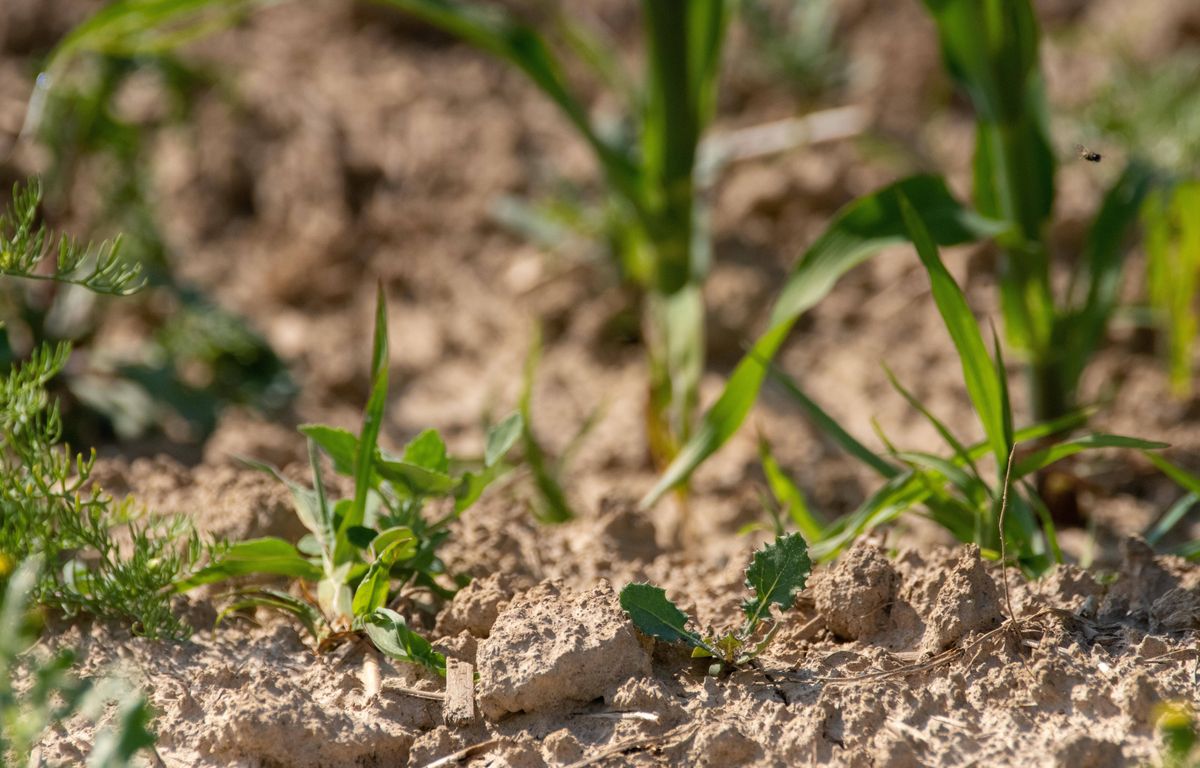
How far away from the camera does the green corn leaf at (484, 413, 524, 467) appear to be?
1474 millimetres

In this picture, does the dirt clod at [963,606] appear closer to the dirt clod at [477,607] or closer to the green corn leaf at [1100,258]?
the dirt clod at [477,607]

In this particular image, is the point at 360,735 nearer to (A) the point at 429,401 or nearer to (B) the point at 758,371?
(B) the point at 758,371

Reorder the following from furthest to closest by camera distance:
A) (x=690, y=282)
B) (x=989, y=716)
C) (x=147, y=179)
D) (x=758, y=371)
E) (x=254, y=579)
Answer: (x=147, y=179), (x=690, y=282), (x=758, y=371), (x=254, y=579), (x=989, y=716)

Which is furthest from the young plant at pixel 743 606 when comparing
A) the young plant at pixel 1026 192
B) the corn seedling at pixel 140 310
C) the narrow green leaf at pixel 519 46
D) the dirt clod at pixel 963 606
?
the corn seedling at pixel 140 310

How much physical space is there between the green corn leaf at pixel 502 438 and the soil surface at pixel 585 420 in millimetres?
154

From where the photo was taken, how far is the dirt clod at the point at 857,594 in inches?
54.4

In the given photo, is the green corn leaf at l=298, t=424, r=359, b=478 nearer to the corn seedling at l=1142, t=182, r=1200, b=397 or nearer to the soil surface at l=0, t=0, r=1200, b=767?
the soil surface at l=0, t=0, r=1200, b=767

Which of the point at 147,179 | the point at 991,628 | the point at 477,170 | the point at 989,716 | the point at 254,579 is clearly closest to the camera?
the point at 989,716

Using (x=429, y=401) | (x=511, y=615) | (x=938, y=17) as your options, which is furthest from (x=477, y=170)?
(x=511, y=615)

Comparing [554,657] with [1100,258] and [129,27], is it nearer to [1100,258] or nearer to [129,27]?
[1100,258]

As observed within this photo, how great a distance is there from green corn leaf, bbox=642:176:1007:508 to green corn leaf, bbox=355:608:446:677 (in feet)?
1.57

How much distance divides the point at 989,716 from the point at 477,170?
2.01 metres

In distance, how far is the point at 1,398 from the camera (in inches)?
53.4

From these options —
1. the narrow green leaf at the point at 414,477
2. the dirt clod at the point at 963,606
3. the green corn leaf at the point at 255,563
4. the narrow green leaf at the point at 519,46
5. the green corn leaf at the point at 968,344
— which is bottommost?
the dirt clod at the point at 963,606
